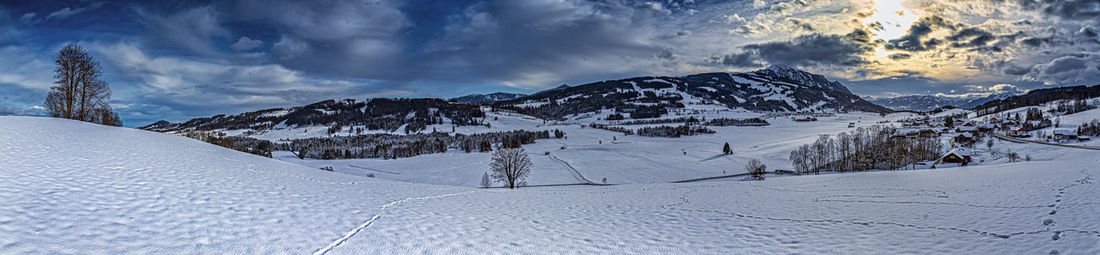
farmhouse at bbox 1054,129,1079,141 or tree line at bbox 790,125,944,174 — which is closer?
tree line at bbox 790,125,944,174

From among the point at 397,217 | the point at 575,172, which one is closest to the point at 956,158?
the point at 575,172

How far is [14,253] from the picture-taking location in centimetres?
508

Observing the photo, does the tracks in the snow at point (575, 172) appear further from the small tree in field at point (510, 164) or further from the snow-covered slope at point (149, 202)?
the snow-covered slope at point (149, 202)

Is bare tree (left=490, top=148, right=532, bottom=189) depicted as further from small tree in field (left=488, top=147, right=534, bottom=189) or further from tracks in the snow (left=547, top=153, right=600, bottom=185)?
tracks in the snow (left=547, top=153, right=600, bottom=185)

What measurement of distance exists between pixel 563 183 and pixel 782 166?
156 ft

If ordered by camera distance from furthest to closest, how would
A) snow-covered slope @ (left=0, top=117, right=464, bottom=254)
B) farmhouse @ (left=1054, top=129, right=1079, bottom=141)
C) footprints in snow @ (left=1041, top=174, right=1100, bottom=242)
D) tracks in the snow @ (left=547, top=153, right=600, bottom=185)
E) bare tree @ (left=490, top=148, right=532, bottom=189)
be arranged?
farmhouse @ (left=1054, top=129, right=1079, bottom=141) → tracks in the snow @ (left=547, top=153, right=600, bottom=185) → bare tree @ (left=490, top=148, right=532, bottom=189) → footprints in snow @ (left=1041, top=174, right=1100, bottom=242) → snow-covered slope @ (left=0, top=117, right=464, bottom=254)

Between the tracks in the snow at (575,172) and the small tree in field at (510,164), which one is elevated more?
the small tree in field at (510,164)

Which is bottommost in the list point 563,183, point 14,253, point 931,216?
point 563,183

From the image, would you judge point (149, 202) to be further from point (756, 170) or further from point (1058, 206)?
point (756, 170)

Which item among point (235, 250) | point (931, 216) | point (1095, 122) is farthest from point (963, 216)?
point (1095, 122)

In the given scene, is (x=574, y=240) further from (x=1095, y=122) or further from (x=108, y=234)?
(x=1095, y=122)

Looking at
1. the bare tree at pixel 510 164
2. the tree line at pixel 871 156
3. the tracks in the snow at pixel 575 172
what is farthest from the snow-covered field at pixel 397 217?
the tree line at pixel 871 156

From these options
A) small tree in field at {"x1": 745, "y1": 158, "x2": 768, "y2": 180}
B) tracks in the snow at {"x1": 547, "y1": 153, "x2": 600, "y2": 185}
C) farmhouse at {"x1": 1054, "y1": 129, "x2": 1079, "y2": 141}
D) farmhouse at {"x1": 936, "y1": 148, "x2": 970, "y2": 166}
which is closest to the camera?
farmhouse at {"x1": 936, "y1": 148, "x2": 970, "y2": 166}

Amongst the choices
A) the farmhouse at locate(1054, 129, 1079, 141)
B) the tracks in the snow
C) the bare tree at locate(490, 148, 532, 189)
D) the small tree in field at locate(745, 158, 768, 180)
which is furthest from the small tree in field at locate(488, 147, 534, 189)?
the farmhouse at locate(1054, 129, 1079, 141)
